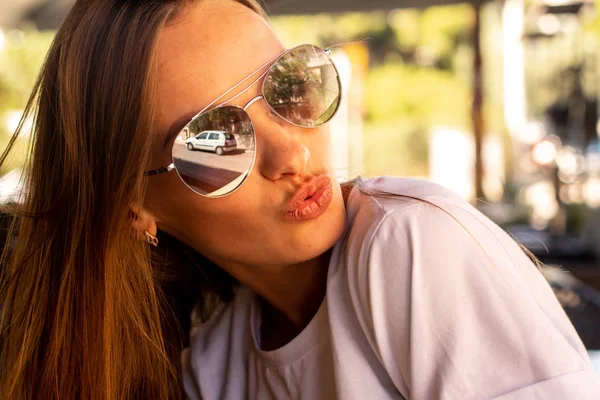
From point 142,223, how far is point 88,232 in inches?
5.0

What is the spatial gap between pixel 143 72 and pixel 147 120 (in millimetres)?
91

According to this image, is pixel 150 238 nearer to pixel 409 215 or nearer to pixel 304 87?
pixel 304 87

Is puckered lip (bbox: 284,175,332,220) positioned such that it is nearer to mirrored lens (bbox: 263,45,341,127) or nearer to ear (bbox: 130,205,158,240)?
mirrored lens (bbox: 263,45,341,127)

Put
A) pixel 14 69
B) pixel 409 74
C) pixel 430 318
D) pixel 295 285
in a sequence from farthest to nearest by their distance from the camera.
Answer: pixel 409 74 < pixel 14 69 < pixel 295 285 < pixel 430 318

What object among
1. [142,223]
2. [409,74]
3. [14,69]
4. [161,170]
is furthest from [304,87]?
[409,74]

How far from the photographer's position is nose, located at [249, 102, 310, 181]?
1.35 metres

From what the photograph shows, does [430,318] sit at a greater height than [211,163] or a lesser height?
lesser

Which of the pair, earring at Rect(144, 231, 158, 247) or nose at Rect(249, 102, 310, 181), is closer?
nose at Rect(249, 102, 310, 181)

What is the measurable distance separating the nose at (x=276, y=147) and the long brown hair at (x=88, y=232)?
0.21m

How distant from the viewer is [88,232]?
148cm

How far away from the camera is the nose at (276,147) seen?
Answer: 53.2 inches

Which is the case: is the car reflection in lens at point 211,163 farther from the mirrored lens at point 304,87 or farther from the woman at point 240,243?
the mirrored lens at point 304,87

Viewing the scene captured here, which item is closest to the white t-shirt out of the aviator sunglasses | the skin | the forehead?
the skin

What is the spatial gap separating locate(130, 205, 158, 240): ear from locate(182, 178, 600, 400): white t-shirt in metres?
0.39
